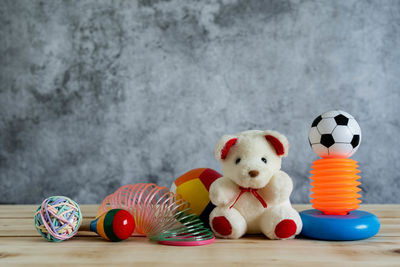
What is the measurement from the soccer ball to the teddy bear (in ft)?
0.44

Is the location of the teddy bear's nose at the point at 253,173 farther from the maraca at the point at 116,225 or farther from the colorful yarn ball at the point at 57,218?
the colorful yarn ball at the point at 57,218

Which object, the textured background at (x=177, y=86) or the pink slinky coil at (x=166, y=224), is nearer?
the pink slinky coil at (x=166, y=224)

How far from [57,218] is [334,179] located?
827 mm

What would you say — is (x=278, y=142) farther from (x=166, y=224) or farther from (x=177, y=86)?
(x=177, y=86)

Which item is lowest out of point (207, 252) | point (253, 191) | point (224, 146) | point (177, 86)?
point (207, 252)

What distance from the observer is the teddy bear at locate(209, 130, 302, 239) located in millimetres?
1083

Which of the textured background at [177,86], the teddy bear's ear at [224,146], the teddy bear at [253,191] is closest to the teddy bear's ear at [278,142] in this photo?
the teddy bear at [253,191]

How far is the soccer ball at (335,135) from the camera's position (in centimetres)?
115

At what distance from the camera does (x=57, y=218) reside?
104cm

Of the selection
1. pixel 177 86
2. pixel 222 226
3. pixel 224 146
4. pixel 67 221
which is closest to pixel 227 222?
pixel 222 226

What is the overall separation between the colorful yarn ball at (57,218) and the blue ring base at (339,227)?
2.27ft

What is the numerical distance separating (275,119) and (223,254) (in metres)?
1.56

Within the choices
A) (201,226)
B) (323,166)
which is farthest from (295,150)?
(201,226)

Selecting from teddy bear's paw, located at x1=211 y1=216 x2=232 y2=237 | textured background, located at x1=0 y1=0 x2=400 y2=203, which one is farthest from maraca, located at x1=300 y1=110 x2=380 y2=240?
textured background, located at x1=0 y1=0 x2=400 y2=203
